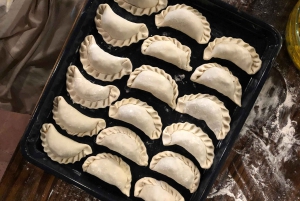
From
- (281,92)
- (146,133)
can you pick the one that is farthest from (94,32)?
(281,92)

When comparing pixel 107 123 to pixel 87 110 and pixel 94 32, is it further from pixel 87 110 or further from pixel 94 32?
pixel 94 32

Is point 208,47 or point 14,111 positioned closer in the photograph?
point 208,47

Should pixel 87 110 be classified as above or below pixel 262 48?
below

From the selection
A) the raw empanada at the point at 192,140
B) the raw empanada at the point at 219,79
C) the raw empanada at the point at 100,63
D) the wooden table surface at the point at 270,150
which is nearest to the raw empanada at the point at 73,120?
the raw empanada at the point at 100,63

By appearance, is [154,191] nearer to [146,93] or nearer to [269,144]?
[146,93]

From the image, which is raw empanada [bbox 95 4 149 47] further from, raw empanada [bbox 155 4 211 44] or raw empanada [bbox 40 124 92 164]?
raw empanada [bbox 40 124 92 164]

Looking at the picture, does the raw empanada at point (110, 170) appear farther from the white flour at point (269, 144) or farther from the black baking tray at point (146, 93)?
the white flour at point (269, 144)
